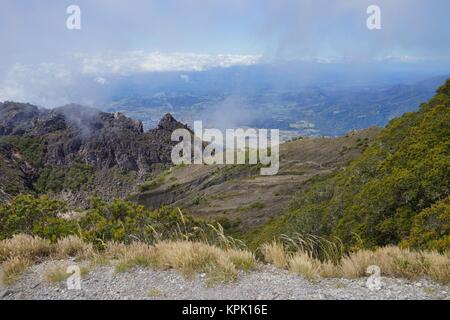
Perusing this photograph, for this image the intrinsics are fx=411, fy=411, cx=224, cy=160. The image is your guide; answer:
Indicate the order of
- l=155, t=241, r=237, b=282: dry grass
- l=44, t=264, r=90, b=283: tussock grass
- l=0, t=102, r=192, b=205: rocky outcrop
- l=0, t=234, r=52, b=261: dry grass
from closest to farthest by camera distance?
l=155, t=241, r=237, b=282: dry grass → l=44, t=264, r=90, b=283: tussock grass → l=0, t=234, r=52, b=261: dry grass → l=0, t=102, r=192, b=205: rocky outcrop

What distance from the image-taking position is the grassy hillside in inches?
409

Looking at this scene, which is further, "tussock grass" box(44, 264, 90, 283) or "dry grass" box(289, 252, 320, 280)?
"tussock grass" box(44, 264, 90, 283)

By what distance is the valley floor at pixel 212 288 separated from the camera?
6492 mm

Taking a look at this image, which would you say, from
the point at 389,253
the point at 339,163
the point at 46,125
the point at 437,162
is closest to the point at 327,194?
the point at 437,162

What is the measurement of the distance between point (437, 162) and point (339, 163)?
36.7m

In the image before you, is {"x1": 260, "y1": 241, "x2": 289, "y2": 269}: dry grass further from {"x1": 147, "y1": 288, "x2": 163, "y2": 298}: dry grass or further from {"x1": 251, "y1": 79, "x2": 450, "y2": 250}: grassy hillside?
{"x1": 251, "y1": 79, "x2": 450, "y2": 250}: grassy hillside

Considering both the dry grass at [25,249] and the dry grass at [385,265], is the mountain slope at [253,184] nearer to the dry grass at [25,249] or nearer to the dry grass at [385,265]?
the dry grass at [25,249]

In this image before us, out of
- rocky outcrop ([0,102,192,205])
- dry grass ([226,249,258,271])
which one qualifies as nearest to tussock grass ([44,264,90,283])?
dry grass ([226,249,258,271])

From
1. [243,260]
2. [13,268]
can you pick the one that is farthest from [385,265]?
[13,268]

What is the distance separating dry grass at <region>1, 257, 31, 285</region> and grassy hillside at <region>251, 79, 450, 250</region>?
7229 mm

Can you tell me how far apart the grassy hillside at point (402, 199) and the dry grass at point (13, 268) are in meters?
7.23

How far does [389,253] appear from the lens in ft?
25.3
